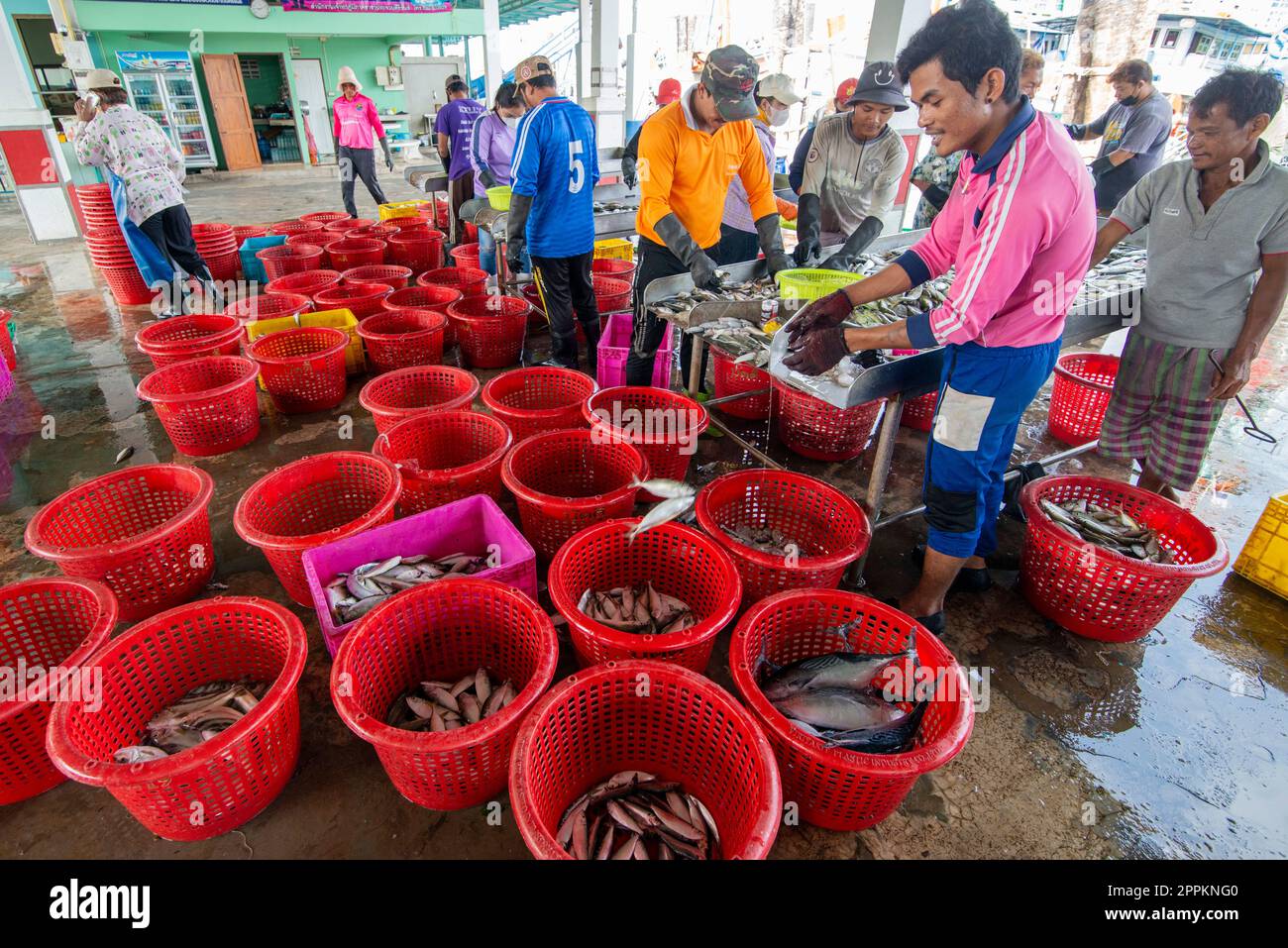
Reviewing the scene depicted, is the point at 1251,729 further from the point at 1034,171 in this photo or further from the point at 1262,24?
the point at 1262,24

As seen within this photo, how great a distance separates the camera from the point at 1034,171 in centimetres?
211

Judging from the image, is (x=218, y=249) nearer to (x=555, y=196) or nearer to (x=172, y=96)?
(x=555, y=196)

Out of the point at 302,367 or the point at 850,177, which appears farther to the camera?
the point at 850,177

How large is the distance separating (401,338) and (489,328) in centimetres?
79

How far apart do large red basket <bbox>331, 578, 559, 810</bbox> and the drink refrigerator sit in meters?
20.5

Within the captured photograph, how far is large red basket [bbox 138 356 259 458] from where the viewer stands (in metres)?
4.01

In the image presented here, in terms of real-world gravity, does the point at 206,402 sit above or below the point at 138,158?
below

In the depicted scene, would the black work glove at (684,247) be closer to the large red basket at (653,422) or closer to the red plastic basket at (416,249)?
the large red basket at (653,422)

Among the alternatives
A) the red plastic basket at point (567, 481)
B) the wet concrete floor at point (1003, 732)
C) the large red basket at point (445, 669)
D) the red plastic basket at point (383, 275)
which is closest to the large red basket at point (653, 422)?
the red plastic basket at point (567, 481)

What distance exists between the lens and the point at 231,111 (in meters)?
18.3

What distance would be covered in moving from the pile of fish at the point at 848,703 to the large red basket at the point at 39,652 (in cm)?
235

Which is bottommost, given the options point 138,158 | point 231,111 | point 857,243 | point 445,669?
point 445,669

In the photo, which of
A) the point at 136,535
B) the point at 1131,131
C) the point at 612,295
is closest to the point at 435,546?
the point at 136,535

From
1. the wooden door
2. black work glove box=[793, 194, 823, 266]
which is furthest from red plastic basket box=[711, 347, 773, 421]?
the wooden door
